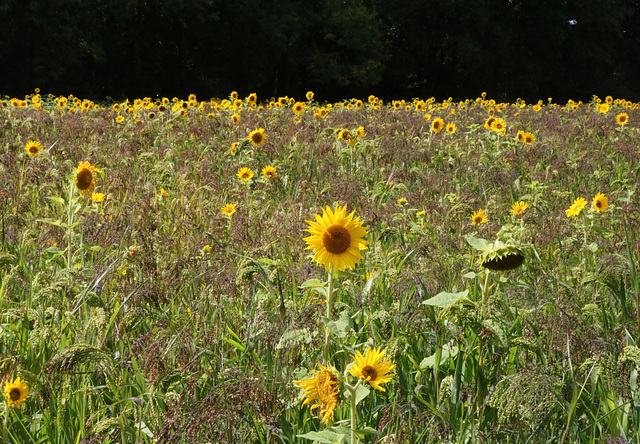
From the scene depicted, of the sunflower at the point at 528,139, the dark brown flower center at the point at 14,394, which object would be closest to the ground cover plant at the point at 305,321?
the dark brown flower center at the point at 14,394

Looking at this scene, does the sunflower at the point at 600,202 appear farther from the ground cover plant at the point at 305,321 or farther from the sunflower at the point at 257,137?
the sunflower at the point at 257,137

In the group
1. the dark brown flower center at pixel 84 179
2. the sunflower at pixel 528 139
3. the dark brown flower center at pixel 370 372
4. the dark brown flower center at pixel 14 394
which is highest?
the sunflower at pixel 528 139

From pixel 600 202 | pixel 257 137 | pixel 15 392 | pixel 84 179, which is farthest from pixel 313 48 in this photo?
pixel 15 392

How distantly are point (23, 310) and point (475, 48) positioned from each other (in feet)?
101

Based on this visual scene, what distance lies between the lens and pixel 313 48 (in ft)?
90.6

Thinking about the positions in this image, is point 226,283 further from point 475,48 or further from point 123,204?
point 475,48

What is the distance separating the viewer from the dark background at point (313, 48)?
21641mm

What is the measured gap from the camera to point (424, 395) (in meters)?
1.71

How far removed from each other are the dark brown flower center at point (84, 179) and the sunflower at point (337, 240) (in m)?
1.33

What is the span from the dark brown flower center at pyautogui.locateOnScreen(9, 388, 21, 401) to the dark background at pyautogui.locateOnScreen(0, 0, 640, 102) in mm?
21449

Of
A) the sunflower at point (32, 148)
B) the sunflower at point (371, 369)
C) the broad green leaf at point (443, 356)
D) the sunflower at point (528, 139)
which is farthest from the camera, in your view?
the sunflower at point (528, 139)

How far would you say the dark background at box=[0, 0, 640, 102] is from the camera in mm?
21641

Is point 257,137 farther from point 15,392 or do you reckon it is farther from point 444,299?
point 15,392

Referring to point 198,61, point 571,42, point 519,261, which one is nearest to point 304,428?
point 519,261
